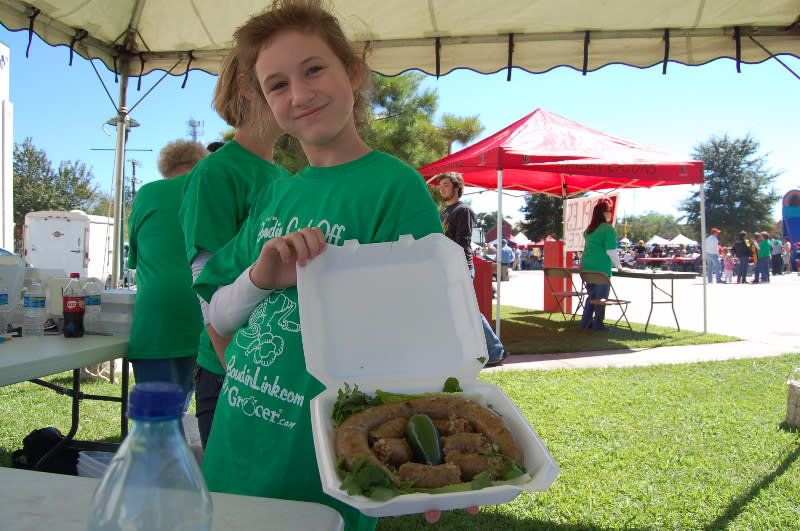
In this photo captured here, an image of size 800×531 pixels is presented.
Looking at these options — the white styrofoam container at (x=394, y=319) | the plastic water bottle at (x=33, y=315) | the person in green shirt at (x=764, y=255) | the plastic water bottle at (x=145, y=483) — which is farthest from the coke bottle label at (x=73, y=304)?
the person in green shirt at (x=764, y=255)

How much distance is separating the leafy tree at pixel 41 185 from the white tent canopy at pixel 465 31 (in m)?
39.1

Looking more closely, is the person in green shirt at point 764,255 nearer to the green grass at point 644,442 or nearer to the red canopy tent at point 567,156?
the red canopy tent at point 567,156

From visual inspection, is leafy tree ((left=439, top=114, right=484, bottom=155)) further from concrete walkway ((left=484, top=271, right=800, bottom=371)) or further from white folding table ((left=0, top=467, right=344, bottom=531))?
white folding table ((left=0, top=467, right=344, bottom=531))

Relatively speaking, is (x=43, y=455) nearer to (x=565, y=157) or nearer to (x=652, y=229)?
(x=565, y=157)

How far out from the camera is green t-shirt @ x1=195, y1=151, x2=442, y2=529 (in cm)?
123

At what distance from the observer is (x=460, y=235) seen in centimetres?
718

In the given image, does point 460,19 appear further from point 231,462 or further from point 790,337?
point 790,337

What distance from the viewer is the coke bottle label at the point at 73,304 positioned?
2.92 metres

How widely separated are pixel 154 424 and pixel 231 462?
2.19ft

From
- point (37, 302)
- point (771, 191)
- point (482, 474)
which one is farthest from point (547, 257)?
point (771, 191)

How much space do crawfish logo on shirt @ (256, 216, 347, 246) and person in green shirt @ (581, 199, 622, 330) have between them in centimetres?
915

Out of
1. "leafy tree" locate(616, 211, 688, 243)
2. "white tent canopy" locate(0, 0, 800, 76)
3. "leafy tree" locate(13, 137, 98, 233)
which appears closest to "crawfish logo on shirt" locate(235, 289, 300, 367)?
"white tent canopy" locate(0, 0, 800, 76)

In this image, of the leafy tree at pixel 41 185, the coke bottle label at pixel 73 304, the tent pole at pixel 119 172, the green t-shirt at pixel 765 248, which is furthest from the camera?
the leafy tree at pixel 41 185

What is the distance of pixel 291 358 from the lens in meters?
1.26
